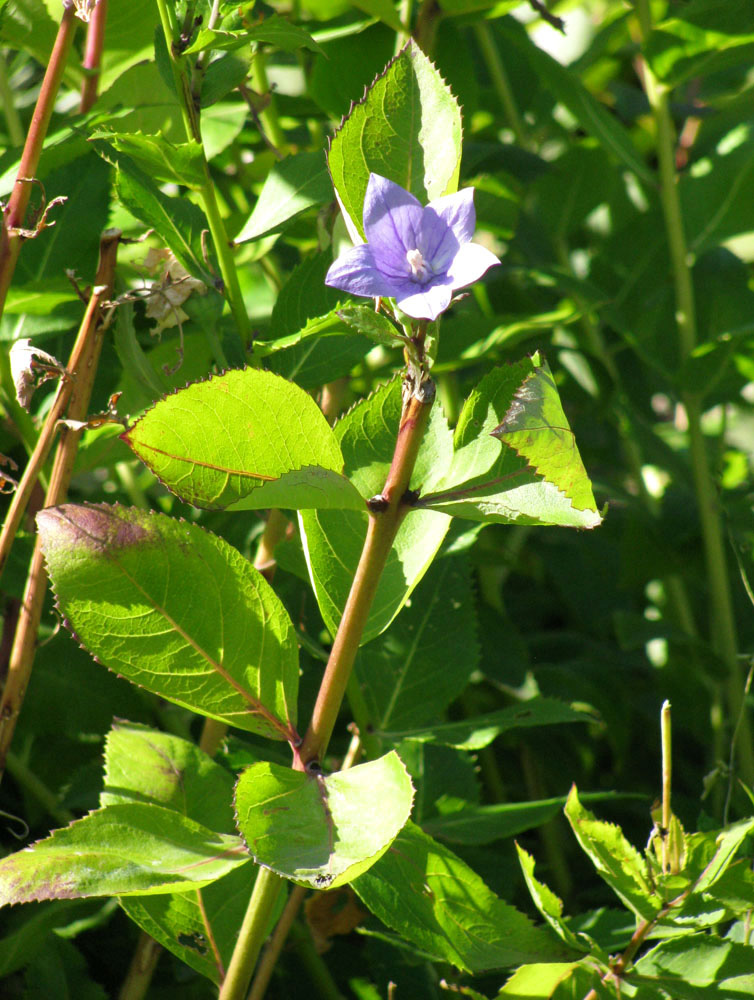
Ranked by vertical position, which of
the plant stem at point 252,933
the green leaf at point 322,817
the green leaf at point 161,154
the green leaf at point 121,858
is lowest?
the plant stem at point 252,933

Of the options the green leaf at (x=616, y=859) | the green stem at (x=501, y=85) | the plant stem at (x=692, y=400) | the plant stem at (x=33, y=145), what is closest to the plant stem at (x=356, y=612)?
the green leaf at (x=616, y=859)

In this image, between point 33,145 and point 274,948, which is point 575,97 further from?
point 274,948

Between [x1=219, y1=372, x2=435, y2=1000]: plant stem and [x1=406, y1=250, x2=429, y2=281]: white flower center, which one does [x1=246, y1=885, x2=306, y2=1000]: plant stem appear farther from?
[x1=406, y1=250, x2=429, y2=281]: white flower center

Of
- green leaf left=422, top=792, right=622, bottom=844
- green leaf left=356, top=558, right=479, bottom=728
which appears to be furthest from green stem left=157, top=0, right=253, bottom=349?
green leaf left=422, top=792, right=622, bottom=844

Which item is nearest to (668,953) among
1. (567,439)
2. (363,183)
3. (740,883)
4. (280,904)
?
(740,883)

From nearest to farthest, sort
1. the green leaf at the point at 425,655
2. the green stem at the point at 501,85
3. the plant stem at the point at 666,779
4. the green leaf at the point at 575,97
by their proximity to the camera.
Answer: the plant stem at the point at 666,779, the green leaf at the point at 425,655, the green leaf at the point at 575,97, the green stem at the point at 501,85

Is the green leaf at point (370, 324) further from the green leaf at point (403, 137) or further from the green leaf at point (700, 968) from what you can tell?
the green leaf at point (700, 968)
